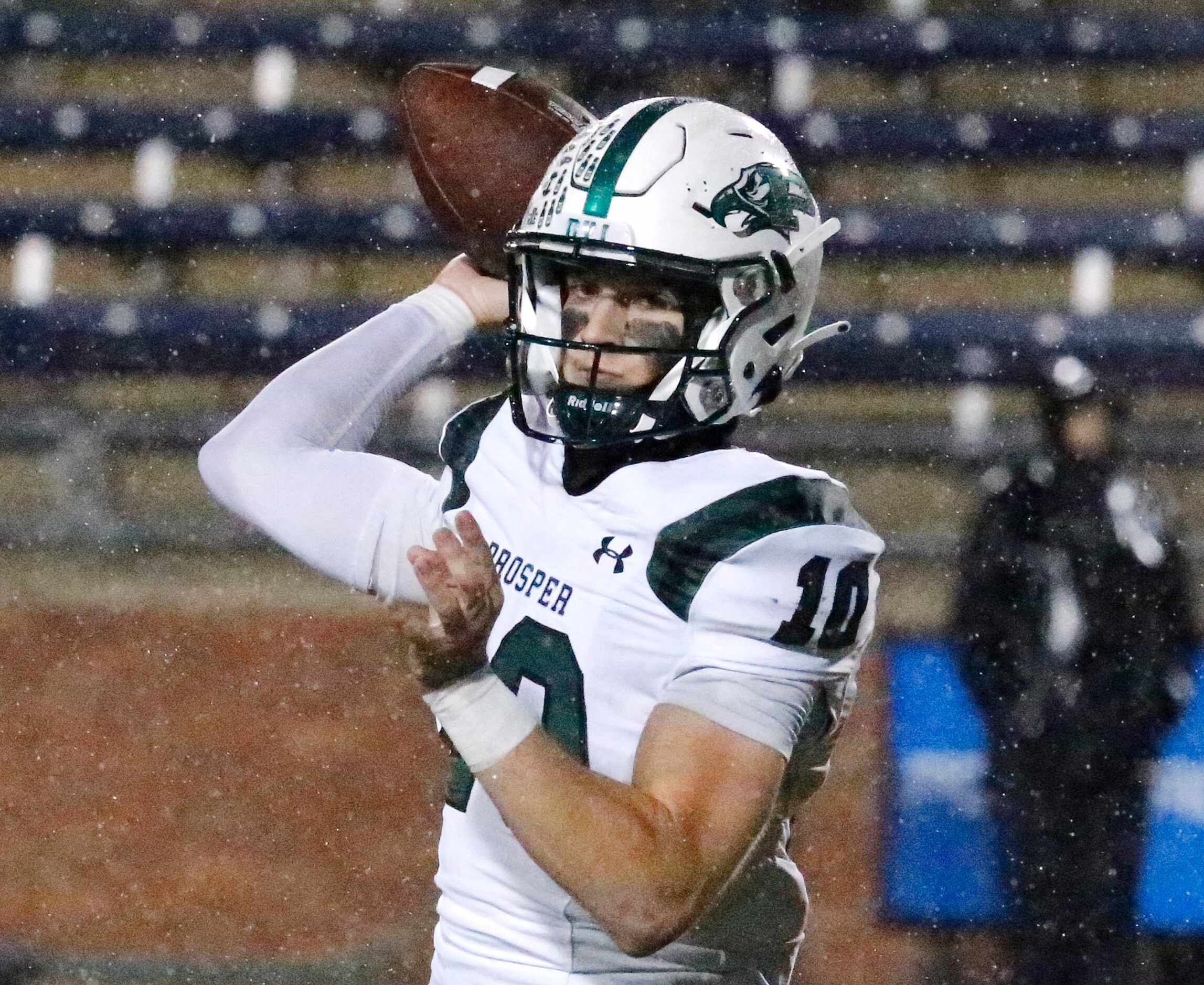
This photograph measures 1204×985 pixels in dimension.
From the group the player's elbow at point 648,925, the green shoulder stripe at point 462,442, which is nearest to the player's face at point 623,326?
the green shoulder stripe at point 462,442

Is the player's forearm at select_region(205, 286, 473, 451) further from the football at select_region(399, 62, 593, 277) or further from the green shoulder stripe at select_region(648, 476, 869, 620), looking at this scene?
the green shoulder stripe at select_region(648, 476, 869, 620)

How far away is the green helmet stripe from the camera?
3.47ft

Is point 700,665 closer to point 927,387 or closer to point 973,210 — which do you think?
point 927,387

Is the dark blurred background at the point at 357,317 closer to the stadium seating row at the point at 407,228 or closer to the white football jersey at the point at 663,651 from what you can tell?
the stadium seating row at the point at 407,228

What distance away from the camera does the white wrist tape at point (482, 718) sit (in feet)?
2.83

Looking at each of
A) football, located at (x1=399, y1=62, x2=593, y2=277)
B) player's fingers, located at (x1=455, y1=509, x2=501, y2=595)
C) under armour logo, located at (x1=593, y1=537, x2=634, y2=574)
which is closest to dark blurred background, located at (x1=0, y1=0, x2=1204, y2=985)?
football, located at (x1=399, y1=62, x2=593, y2=277)

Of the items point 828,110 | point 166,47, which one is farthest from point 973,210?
point 166,47

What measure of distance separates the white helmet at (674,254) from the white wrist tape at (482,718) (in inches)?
8.0

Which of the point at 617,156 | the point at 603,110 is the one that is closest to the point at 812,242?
the point at 617,156

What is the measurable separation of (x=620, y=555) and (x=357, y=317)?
7.35 ft

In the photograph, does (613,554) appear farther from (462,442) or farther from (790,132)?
(790,132)

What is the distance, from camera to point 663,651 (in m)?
0.95

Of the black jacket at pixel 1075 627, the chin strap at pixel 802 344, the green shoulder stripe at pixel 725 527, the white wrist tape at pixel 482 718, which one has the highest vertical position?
the chin strap at pixel 802 344

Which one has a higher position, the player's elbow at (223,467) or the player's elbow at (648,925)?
the player's elbow at (223,467)
